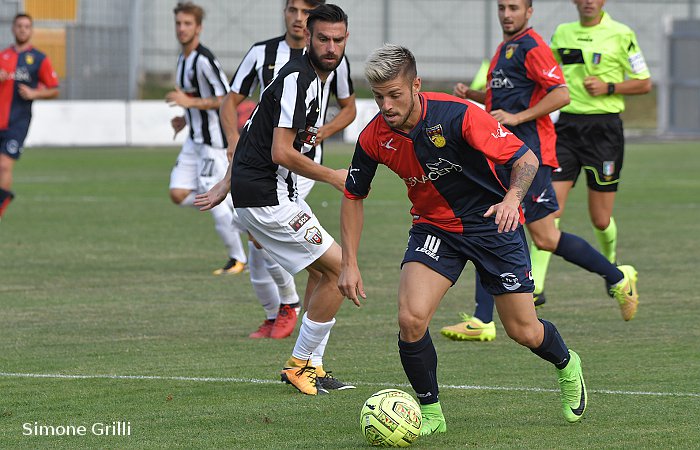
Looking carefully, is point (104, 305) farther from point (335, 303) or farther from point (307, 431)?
point (307, 431)

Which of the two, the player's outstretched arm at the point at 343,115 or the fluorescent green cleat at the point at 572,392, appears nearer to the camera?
the fluorescent green cleat at the point at 572,392

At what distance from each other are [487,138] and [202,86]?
20.4 ft

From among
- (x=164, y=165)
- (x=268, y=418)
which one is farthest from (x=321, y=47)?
(x=164, y=165)

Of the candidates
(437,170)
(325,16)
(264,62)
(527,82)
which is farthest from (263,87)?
(437,170)

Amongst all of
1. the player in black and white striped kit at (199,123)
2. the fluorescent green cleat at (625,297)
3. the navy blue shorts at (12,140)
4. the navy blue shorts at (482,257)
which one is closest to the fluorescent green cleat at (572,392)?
the navy blue shorts at (482,257)

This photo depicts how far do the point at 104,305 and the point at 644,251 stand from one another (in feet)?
18.7

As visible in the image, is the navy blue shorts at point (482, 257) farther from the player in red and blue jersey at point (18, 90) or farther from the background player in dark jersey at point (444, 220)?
the player in red and blue jersey at point (18, 90)

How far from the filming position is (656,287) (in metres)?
10.3

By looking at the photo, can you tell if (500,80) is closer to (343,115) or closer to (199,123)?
(343,115)

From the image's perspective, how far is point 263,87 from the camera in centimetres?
829

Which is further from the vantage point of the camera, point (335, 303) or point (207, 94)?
point (207, 94)

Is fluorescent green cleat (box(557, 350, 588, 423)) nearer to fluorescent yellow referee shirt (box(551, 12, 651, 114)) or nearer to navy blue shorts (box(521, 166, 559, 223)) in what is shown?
navy blue shorts (box(521, 166, 559, 223))

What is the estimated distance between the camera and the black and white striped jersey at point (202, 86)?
1138 cm

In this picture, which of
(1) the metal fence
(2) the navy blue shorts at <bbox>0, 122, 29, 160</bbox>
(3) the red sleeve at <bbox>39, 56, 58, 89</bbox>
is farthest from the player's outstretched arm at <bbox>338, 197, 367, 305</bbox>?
(1) the metal fence
